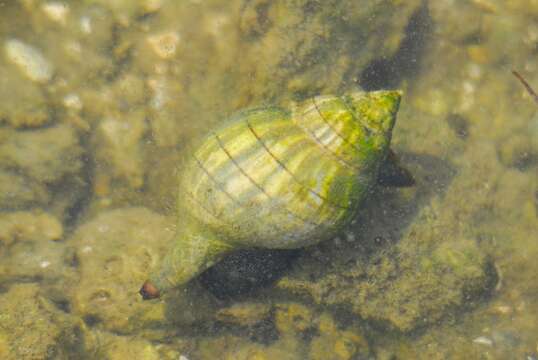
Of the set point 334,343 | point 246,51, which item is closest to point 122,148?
point 246,51

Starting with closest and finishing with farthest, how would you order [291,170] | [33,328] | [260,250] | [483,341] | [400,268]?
1. [291,170]
2. [33,328]
3. [260,250]
4. [400,268]
5. [483,341]

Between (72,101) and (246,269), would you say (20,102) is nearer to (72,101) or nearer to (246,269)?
(72,101)

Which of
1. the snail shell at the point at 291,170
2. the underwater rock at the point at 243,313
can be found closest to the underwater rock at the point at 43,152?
the snail shell at the point at 291,170

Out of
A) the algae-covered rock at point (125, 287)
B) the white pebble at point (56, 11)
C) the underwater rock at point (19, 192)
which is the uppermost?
the white pebble at point (56, 11)

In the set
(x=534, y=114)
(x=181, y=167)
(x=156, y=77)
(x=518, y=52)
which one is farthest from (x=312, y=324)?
(x=518, y=52)

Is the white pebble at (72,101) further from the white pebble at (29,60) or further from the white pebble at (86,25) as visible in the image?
the white pebble at (86,25)
